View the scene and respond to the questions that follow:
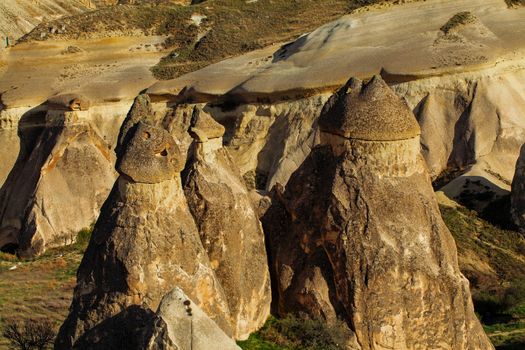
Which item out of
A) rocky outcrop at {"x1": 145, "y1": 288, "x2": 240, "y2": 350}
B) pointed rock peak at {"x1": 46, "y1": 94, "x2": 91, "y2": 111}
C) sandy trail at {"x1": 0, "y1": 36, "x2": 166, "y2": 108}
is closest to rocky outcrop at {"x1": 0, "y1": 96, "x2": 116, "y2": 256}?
pointed rock peak at {"x1": 46, "y1": 94, "x2": 91, "y2": 111}

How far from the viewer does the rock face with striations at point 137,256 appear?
9398 mm

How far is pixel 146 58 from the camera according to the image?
3509 cm

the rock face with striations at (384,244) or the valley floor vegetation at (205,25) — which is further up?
the rock face with striations at (384,244)

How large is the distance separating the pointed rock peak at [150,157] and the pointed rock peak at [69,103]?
1492cm

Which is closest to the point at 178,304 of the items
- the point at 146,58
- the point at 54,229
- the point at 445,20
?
the point at 54,229

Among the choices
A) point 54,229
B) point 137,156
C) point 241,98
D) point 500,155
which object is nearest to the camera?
point 137,156

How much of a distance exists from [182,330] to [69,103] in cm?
1801

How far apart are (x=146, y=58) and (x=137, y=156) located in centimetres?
2634

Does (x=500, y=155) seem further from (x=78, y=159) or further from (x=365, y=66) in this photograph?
(x=78, y=159)

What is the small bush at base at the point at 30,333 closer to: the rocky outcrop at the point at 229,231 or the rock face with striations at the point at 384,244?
the rocky outcrop at the point at 229,231

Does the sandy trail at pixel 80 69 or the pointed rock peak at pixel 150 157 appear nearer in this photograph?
the pointed rock peak at pixel 150 157

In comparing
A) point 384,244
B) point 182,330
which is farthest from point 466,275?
point 182,330

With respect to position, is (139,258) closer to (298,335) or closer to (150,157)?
(150,157)

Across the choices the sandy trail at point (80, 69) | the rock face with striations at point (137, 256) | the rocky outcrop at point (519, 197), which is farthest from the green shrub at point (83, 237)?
the rocky outcrop at point (519, 197)
